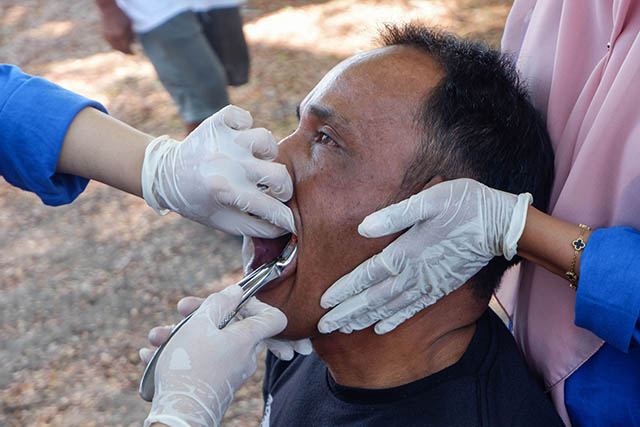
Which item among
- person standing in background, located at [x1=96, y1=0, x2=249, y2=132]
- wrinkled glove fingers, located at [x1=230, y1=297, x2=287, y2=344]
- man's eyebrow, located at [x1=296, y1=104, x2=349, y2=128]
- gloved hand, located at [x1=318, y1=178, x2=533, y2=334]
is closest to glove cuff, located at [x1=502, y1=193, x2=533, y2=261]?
gloved hand, located at [x1=318, y1=178, x2=533, y2=334]

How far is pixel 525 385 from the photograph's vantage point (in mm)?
1370

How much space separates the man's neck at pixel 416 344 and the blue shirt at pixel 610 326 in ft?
0.88

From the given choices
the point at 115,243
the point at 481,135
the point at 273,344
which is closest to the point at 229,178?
the point at 273,344

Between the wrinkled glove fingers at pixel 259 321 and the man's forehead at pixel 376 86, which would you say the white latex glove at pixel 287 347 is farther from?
the man's forehead at pixel 376 86

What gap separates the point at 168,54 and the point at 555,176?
235 centimetres

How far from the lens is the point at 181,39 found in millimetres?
3207

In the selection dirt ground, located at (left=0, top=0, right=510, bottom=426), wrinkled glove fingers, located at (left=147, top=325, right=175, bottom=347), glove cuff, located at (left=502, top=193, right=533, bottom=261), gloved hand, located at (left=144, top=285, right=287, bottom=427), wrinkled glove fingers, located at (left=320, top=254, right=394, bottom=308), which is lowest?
dirt ground, located at (left=0, top=0, right=510, bottom=426)

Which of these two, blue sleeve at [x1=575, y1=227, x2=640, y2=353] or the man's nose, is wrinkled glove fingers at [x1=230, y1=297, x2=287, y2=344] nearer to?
the man's nose

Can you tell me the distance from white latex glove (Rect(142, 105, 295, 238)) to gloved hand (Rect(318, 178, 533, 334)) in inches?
9.1

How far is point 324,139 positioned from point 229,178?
25 cm

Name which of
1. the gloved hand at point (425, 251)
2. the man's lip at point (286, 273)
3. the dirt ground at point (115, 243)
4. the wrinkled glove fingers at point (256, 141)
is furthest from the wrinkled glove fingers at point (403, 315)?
the dirt ground at point (115, 243)

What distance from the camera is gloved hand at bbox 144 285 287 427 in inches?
49.5

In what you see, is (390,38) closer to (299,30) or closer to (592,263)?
(592,263)

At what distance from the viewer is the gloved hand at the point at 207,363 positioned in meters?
1.26
